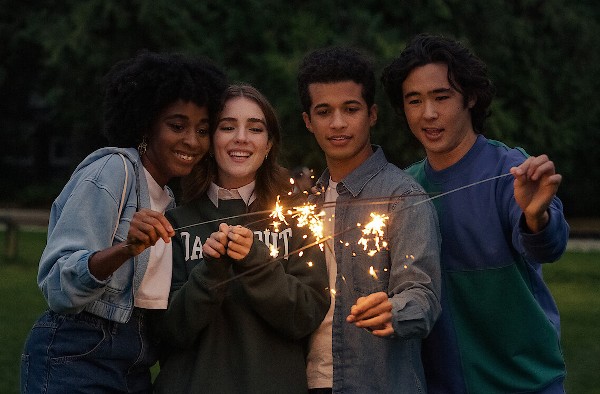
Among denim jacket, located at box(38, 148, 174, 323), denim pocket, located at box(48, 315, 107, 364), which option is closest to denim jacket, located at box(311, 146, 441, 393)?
denim jacket, located at box(38, 148, 174, 323)

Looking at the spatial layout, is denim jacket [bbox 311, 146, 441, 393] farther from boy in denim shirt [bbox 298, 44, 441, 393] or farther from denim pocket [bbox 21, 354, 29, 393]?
denim pocket [bbox 21, 354, 29, 393]

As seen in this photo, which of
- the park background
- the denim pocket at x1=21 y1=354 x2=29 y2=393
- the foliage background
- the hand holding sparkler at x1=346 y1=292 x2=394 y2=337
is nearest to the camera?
the hand holding sparkler at x1=346 y1=292 x2=394 y2=337

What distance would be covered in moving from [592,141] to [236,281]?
2428 cm

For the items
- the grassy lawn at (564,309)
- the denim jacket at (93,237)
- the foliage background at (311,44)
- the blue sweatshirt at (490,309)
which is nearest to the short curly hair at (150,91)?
the denim jacket at (93,237)

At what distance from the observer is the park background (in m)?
19.5

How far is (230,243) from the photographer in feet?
11.3

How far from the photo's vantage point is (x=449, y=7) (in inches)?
827

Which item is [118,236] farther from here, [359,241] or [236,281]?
[359,241]

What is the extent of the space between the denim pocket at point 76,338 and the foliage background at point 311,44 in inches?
540

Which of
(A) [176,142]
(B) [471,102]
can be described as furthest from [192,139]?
(B) [471,102]

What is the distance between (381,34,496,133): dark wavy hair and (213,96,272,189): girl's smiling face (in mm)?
603

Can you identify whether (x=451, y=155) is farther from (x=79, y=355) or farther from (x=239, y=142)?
(x=79, y=355)

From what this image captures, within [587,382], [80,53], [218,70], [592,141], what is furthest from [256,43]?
[218,70]

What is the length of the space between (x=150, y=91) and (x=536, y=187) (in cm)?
162
